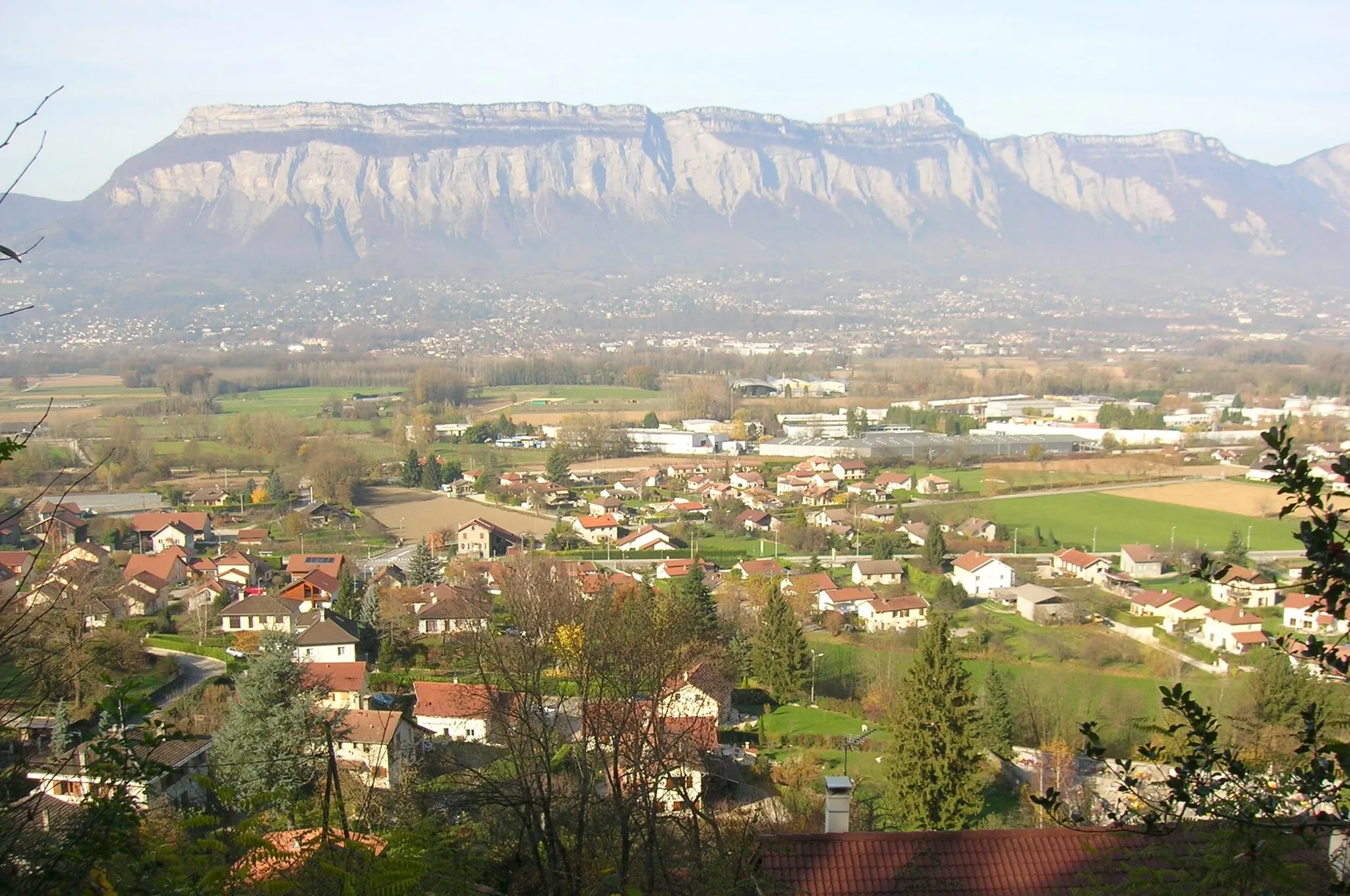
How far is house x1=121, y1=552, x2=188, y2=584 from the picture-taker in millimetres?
15719

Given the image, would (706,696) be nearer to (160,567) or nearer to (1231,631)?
(1231,631)

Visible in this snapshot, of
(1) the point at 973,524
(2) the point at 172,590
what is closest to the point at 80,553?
(2) the point at 172,590

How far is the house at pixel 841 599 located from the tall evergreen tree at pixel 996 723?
5.11 metres

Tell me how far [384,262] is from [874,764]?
91663 mm

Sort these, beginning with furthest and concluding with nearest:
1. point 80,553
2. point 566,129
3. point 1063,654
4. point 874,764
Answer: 1. point 566,129
2. point 80,553
3. point 1063,654
4. point 874,764

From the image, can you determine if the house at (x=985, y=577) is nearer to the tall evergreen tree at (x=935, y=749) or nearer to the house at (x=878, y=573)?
the house at (x=878, y=573)

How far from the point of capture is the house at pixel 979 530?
19.3 metres

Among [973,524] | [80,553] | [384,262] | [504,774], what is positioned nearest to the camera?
[504,774]

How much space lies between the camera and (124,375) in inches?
1642

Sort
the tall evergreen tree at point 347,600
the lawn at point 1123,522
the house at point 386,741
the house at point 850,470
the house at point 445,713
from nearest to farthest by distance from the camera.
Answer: the house at point 386,741, the house at point 445,713, the tall evergreen tree at point 347,600, the lawn at point 1123,522, the house at point 850,470

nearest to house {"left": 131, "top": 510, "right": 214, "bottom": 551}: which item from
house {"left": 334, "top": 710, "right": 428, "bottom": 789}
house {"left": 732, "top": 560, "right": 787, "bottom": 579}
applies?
house {"left": 732, "top": 560, "right": 787, "bottom": 579}

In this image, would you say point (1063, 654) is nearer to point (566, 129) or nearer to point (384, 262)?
point (384, 262)

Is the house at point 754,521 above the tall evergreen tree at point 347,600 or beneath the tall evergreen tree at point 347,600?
beneath

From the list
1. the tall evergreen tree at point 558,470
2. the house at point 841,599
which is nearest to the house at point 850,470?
the tall evergreen tree at point 558,470
